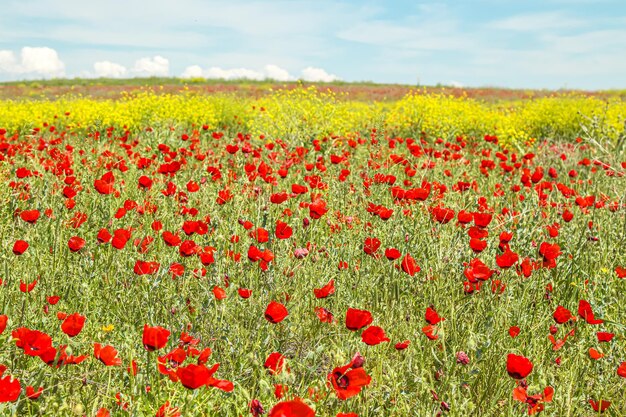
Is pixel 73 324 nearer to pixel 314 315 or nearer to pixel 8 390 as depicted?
pixel 8 390

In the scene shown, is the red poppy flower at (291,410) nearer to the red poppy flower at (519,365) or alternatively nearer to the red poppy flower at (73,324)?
the red poppy flower at (519,365)

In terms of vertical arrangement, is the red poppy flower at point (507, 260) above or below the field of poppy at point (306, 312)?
above

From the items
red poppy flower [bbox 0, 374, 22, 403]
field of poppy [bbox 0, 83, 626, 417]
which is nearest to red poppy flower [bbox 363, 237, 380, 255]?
field of poppy [bbox 0, 83, 626, 417]

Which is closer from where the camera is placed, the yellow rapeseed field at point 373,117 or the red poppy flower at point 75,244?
the red poppy flower at point 75,244

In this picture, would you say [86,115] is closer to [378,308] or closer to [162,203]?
[162,203]

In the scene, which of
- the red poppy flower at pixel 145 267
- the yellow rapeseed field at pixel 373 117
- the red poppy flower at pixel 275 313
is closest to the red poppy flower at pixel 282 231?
the red poppy flower at pixel 145 267

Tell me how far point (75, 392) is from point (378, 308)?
1.58 meters

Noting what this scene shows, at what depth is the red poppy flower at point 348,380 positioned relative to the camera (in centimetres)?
146

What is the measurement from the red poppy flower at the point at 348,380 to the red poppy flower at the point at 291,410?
32 cm

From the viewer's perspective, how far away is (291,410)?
113 cm

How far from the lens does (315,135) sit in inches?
356

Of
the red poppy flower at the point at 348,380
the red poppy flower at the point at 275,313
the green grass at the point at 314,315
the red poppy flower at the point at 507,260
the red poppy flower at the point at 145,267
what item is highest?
the red poppy flower at the point at 507,260

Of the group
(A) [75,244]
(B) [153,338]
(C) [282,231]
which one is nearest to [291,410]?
(B) [153,338]

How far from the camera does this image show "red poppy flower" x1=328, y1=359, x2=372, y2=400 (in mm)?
1457
